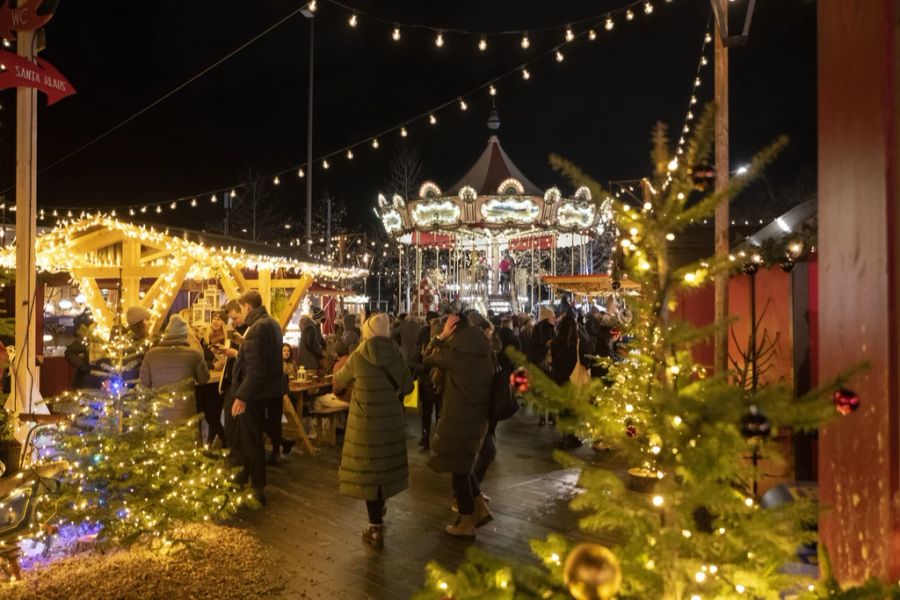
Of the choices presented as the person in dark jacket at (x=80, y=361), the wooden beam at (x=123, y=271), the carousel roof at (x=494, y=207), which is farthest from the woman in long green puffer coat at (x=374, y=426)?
the carousel roof at (x=494, y=207)

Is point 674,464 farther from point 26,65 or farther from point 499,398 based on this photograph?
point 26,65

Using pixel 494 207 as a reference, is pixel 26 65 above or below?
below

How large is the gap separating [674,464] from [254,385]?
4846 mm

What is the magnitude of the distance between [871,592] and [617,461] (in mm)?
6646

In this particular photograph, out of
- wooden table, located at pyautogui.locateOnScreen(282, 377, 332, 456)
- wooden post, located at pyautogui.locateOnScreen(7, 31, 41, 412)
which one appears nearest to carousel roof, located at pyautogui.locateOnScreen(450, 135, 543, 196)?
wooden table, located at pyautogui.locateOnScreen(282, 377, 332, 456)

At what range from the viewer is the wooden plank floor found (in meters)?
4.68

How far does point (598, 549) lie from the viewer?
1.94m

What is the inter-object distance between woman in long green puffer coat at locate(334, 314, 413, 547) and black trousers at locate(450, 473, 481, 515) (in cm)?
45

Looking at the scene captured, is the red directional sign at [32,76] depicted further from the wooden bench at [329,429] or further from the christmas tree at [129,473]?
the wooden bench at [329,429]

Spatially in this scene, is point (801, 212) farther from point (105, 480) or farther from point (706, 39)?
point (105, 480)

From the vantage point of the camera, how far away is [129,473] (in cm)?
480

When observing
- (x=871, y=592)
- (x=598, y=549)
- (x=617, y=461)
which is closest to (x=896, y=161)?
(x=871, y=592)

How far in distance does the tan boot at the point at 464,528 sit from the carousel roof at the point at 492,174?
1288cm

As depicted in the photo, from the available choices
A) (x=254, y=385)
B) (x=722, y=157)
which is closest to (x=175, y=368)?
(x=254, y=385)
